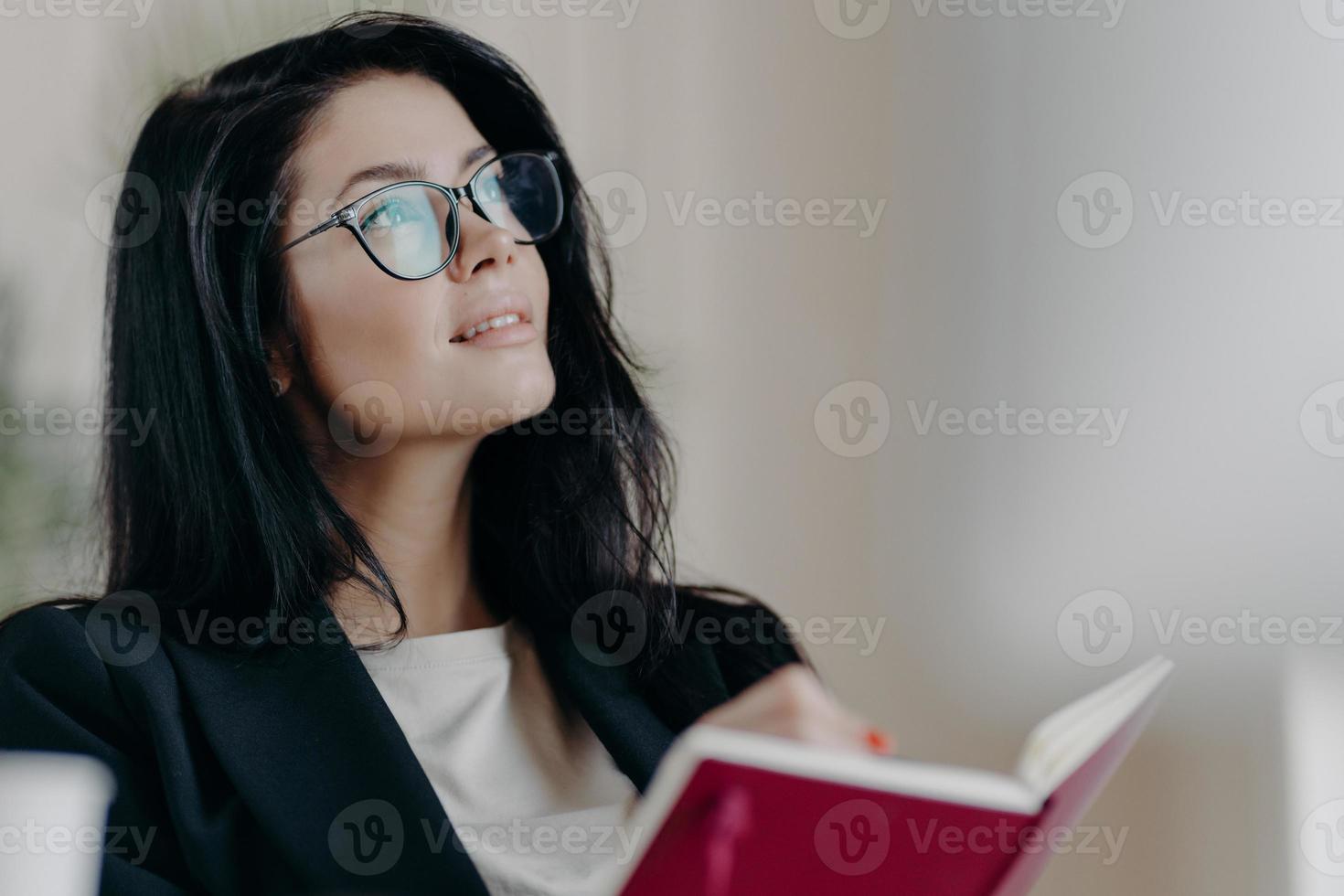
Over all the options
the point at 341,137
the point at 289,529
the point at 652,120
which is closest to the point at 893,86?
the point at 652,120

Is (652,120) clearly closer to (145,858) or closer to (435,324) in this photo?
(435,324)

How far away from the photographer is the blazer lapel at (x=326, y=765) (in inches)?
47.8

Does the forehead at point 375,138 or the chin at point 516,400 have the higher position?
the forehead at point 375,138

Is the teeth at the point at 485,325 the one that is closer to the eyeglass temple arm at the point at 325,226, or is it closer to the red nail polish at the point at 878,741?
the eyeglass temple arm at the point at 325,226

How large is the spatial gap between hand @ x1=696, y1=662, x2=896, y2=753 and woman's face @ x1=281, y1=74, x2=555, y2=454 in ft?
2.35

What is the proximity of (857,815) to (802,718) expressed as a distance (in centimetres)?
7

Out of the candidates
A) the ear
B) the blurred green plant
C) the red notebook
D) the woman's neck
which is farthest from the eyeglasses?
the blurred green plant

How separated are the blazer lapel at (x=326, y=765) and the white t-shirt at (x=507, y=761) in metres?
0.09

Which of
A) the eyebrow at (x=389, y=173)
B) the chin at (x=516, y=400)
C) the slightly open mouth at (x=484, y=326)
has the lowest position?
the chin at (x=516, y=400)

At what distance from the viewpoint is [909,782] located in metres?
0.67

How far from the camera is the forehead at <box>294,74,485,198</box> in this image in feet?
4.85

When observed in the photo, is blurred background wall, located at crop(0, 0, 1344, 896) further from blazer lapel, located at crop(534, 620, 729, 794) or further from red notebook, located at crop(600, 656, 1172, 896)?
red notebook, located at crop(600, 656, 1172, 896)

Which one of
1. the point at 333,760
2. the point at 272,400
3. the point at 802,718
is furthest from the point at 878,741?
the point at 272,400

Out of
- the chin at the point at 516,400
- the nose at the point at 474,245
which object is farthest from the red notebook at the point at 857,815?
the nose at the point at 474,245
